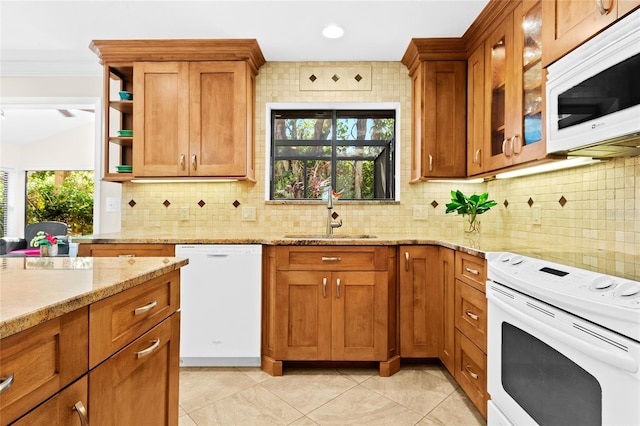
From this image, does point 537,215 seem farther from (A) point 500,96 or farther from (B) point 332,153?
(B) point 332,153

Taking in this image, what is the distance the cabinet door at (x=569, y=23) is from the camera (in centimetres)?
133

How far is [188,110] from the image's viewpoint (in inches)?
105

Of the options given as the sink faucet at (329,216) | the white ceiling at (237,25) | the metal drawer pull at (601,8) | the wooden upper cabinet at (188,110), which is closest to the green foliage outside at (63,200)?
the white ceiling at (237,25)

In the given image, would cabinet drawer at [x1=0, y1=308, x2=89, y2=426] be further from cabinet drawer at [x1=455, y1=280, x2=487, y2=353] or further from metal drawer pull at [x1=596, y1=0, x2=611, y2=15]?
metal drawer pull at [x1=596, y1=0, x2=611, y2=15]

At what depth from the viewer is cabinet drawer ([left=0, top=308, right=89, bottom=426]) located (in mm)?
592

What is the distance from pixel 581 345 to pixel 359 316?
1407 mm

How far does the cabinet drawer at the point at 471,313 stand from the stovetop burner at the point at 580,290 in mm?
304

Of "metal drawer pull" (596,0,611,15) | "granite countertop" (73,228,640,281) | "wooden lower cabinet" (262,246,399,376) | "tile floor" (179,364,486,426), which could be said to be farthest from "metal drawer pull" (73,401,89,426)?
"metal drawer pull" (596,0,611,15)

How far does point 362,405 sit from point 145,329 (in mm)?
1400

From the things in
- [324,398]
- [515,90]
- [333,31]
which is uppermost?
[333,31]

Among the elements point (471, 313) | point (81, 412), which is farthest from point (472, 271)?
point (81, 412)

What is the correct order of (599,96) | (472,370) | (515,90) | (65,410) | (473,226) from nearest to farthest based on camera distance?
(65,410) → (599,96) → (472,370) → (515,90) → (473,226)

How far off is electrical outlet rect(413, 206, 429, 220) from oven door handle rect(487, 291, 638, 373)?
4.96ft

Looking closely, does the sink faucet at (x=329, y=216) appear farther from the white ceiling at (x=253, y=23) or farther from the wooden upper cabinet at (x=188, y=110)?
the white ceiling at (x=253, y=23)
